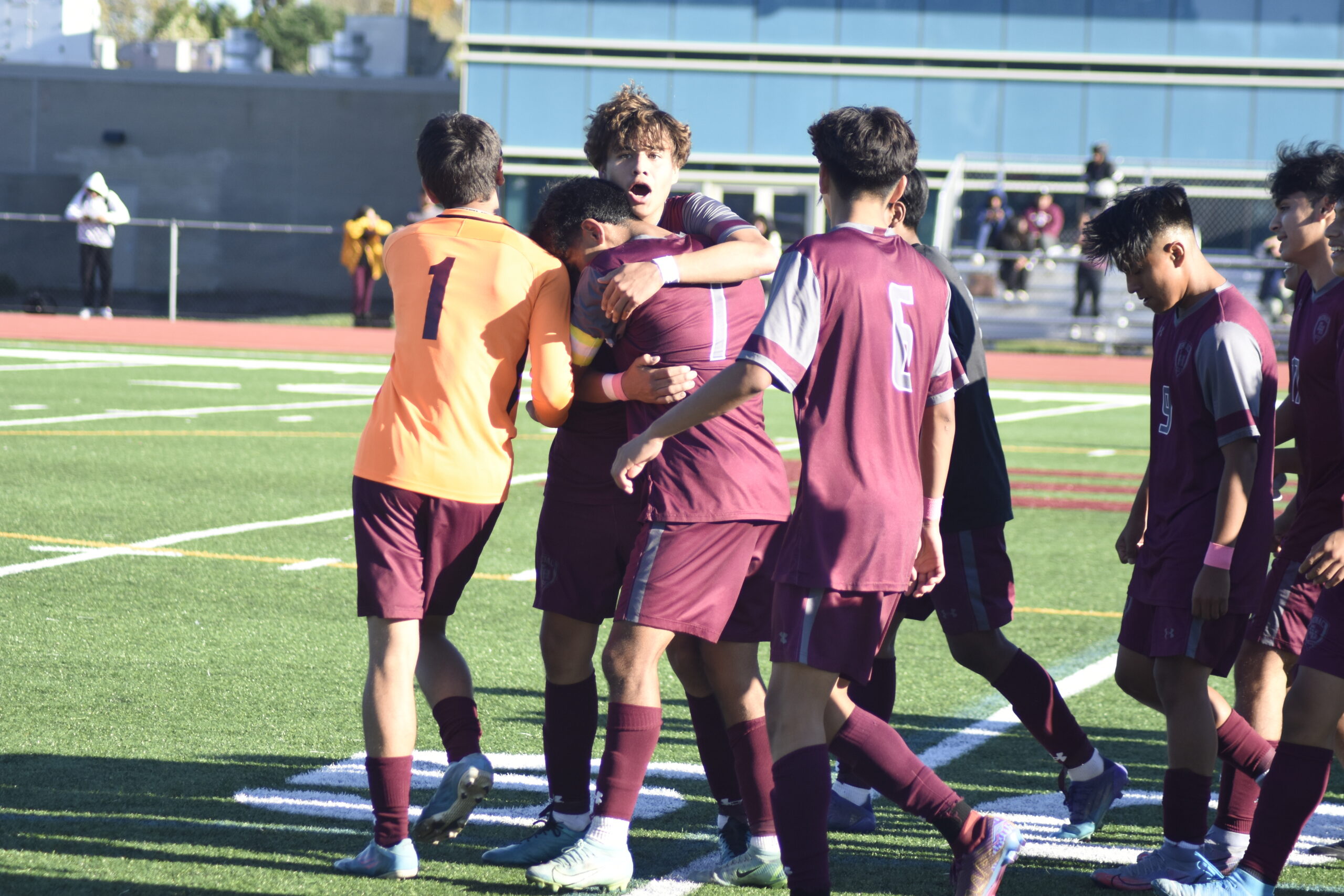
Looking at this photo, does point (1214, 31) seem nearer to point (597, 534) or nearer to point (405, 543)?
point (597, 534)

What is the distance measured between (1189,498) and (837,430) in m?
1.03

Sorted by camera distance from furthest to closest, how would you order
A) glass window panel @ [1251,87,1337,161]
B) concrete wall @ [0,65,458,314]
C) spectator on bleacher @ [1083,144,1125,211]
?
concrete wall @ [0,65,458,314], glass window panel @ [1251,87,1337,161], spectator on bleacher @ [1083,144,1125,211]

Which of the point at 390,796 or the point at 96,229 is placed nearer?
the point at 390,796

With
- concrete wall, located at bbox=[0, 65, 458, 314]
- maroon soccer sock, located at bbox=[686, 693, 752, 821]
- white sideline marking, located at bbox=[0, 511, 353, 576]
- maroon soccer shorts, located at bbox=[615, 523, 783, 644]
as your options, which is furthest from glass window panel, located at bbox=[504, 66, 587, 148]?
maroon soccer shorts, located at bbox=[615, 523, 783, 644]

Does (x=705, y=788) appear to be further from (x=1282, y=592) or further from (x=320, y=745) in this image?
(x=1282, y=592)

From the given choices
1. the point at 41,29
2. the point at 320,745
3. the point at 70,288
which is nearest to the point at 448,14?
the point at 41,29

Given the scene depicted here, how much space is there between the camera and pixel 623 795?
395 centimetres

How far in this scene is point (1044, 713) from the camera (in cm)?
465

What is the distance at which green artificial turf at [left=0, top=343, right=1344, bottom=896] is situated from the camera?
4145 mm

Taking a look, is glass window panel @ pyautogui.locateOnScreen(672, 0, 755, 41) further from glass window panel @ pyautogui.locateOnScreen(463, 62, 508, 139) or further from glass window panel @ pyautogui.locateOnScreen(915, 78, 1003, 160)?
glass window panel @ pyautogui.locateOnScreen(915, 78, 1003, 160)

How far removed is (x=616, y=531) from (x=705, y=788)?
116 centimetres

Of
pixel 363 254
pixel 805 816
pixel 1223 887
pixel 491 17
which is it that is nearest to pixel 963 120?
pixel 491 17

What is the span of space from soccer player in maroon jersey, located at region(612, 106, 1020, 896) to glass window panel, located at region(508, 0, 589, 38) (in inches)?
1381

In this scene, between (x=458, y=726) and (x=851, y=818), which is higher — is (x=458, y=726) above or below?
above
